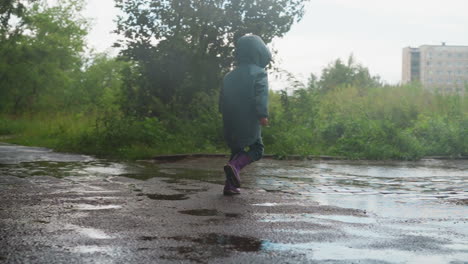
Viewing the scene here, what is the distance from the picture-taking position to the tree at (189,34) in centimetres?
1659

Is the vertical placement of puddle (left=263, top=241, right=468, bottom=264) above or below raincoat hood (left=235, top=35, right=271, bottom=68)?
below

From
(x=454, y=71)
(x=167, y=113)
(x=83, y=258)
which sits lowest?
(x=83, y=258)

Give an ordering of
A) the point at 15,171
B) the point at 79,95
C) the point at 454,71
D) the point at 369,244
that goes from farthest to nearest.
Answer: the point at 454,71
the point at 79,95
the point at 15,171
the point at 369,244

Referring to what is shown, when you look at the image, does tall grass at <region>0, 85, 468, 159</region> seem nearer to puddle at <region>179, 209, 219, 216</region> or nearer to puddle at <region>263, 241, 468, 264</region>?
puddle at <region>179, 209, 219, 216</region>

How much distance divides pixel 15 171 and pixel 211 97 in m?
7.74

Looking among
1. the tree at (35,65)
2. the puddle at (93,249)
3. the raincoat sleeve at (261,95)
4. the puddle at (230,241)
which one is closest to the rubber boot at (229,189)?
the raincoat sleeve at (261,95)

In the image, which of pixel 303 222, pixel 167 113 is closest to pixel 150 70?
pixel 167 113

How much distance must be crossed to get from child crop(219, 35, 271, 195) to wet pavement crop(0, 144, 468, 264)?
0.45 m

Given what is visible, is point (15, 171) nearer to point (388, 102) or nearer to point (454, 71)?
point (388, 102)

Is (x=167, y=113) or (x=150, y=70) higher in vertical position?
(x=150, y=70)

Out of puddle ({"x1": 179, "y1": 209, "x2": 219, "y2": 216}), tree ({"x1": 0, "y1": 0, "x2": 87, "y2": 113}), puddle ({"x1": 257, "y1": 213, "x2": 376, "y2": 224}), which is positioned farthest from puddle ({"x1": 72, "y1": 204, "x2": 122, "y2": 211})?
tree ({"x1": 0, "y1": 0, "x2": 87, "y2": 113})

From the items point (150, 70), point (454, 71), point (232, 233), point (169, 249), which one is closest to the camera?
point (169, 249)

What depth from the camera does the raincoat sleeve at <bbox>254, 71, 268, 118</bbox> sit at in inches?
295

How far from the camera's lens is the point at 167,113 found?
55.4 ft
